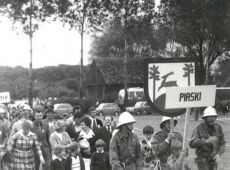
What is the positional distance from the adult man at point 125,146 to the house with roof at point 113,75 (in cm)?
6790

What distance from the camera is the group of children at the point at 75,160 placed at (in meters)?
8.77

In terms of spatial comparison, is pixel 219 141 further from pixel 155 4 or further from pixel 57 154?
pixel 155 4

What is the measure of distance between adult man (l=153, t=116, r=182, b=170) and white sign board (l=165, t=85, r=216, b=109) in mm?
614

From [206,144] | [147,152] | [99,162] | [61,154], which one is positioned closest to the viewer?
[206,144]

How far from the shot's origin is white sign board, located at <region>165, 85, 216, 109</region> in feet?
21.6

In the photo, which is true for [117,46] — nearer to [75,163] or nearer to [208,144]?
[75,163]

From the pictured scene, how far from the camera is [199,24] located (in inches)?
1875

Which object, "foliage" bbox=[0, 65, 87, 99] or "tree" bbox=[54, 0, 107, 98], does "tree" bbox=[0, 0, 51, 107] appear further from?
"foliage" bbox=[0, 65, 87, 99]

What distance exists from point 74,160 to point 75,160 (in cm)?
2

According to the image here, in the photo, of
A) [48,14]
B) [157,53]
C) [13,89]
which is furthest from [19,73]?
[48,14]

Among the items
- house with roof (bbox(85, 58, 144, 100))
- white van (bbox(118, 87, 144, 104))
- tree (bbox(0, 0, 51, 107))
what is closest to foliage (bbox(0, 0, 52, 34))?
tree (bbox(0, 0, 51, 107))

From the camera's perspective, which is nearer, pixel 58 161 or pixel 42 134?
pixel 58 161

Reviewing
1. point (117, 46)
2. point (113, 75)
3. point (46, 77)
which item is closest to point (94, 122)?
point (113, 75)

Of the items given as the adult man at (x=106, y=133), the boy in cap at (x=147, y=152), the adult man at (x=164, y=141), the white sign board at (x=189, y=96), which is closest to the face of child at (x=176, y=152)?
the adult man at (x=164, y=141)
